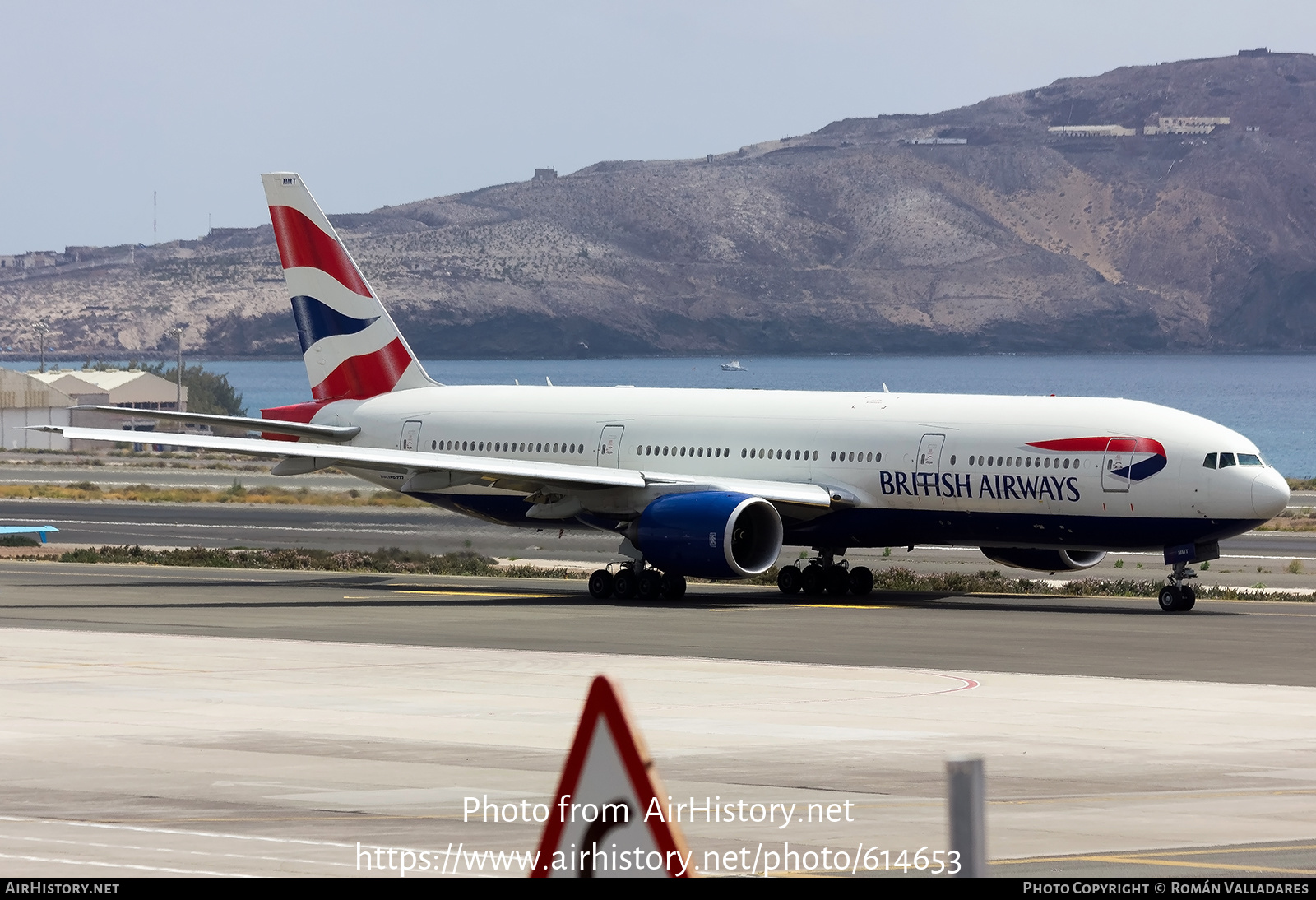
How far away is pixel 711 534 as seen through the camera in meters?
37.1

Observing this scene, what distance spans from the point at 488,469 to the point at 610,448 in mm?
4196

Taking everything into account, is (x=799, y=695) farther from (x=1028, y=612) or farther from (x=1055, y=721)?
(x=1028, y=612)

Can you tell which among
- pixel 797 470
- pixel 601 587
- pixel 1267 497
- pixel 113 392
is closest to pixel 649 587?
pixel 601 587

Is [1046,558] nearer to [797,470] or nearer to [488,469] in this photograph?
[797,470]

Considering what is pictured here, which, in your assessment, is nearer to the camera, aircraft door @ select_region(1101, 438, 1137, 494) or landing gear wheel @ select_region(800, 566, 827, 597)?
aircraft door @ select_region(1101, 438, 1137, 494)

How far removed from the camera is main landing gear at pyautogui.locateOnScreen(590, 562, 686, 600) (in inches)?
1559

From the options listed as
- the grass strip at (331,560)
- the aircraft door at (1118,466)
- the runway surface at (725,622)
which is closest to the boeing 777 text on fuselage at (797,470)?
the aircraft door at (1118,466)

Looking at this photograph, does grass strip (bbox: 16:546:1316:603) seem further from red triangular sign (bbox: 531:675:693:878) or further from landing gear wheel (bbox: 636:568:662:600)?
red triangular sign (bbox: 531:675:693:878)

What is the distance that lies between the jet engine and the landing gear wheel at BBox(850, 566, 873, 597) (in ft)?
8.03

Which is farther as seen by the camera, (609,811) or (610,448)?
(610,448)

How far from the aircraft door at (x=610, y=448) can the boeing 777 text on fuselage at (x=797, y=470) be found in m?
0.05

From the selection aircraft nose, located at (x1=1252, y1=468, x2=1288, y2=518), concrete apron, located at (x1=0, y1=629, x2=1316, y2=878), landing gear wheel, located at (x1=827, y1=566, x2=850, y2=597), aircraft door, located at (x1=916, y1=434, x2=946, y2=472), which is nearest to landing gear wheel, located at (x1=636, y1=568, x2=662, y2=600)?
landing gear wheel, located at (x1=827, y1=566, x2=850, y2=597)
